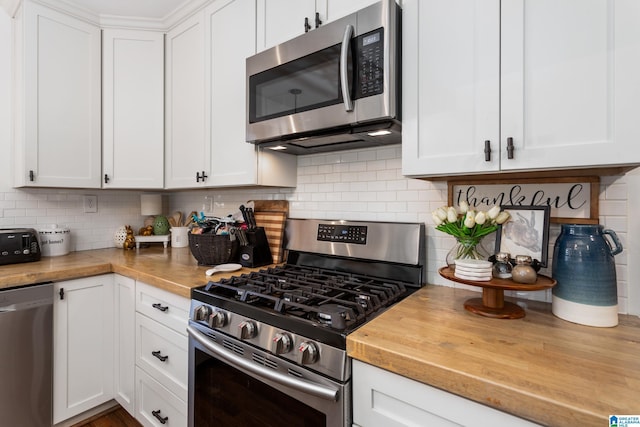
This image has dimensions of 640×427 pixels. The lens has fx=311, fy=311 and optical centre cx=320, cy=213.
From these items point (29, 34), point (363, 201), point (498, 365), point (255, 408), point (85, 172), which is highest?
point (29, 34)

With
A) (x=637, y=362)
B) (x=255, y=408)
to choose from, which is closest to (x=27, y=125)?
(x=255, y=408)

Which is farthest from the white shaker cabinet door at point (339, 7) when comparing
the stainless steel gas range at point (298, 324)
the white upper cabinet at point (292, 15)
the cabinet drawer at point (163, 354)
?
the cabinet drawer at point (163, 354)

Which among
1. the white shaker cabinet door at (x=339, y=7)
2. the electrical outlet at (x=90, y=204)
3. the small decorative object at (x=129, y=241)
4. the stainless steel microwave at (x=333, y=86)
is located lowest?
the small decorative object at (x=129, y=241)

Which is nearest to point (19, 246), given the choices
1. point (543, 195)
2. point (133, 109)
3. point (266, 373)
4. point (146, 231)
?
point (146, 231)

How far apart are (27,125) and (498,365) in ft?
8.63

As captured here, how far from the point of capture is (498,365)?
71cm

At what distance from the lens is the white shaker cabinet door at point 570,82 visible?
81 centimetres

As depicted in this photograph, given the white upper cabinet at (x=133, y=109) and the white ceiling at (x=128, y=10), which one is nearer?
the white ceiling at (x=128, y=10)

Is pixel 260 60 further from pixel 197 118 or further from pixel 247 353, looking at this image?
pixel 247 353

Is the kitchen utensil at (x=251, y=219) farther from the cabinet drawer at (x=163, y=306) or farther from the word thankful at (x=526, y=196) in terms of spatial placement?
the word thankful at (x=526, y=196)

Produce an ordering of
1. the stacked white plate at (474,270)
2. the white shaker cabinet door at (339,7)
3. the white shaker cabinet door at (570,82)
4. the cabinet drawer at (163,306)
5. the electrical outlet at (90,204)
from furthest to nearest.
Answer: the electrical outlet at (90,204)
the cabinet drawer at (163,306)
the white shaker cabinet door at (339,7)
the stacked white plate at (474,270)
the white shaker cabinet door at (570,82)

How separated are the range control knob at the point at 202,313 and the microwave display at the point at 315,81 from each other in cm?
92

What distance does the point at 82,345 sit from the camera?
1806 millimetres

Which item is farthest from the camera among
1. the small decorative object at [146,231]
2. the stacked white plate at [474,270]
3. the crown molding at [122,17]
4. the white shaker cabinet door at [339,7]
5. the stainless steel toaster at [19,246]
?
the small decorative object at [146,231]
